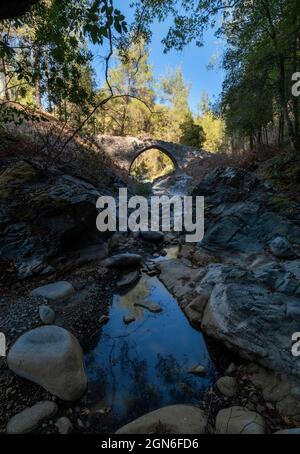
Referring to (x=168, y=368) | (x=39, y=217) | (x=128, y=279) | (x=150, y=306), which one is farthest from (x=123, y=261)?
(x=168, y=368)

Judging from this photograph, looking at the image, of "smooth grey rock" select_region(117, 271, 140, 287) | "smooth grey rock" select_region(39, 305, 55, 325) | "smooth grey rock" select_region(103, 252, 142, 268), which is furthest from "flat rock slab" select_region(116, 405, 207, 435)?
"smooth grey rock" select_region(103, 252, 142, 268)

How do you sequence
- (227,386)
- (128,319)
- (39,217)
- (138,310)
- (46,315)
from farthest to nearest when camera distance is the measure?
(39,217) → (138,310) → (128,319) → (46,315) → (227,386)

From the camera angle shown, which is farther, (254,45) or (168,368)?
(254,45)

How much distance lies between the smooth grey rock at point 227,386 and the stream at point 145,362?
0.13 metres

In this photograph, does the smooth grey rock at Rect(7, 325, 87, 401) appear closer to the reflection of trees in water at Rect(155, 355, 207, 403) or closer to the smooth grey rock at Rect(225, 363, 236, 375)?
the reflection of trees in water at Rect(155, 355, 207, 403)

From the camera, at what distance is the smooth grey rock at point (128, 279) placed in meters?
5.57

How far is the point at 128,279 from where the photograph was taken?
18.8 feet

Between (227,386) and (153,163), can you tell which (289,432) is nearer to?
(227,386)

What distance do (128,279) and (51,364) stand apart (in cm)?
297

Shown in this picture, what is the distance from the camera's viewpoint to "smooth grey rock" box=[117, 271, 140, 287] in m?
5.57

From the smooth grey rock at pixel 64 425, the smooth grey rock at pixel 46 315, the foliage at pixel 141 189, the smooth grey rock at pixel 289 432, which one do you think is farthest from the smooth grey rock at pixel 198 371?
the foliage at pixel 141 189

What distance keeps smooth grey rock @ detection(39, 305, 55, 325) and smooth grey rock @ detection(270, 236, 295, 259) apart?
190 inches

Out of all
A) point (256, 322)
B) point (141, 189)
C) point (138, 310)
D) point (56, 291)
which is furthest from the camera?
point (141, 189)

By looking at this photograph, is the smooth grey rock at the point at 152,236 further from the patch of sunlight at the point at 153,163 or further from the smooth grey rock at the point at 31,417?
the patch of sunlight at the point at 153,163
